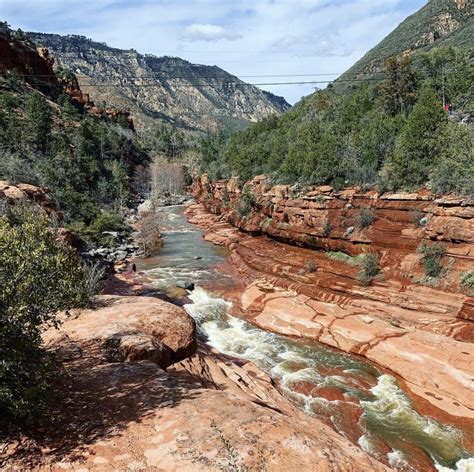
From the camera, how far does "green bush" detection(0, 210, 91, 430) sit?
6.15 metres

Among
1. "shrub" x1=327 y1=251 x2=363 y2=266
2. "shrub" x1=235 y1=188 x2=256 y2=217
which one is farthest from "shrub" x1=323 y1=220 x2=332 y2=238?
"shrub" x1=235 y1=188 x2=256 y2=217

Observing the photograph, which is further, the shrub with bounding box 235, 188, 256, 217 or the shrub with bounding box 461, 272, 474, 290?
the shrub with bounding box 235, 188, 256, 217

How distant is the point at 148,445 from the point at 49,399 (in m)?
2.11

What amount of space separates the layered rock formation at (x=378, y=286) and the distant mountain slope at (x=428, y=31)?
61.3 meters

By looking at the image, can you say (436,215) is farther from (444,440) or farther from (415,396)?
(444,440)

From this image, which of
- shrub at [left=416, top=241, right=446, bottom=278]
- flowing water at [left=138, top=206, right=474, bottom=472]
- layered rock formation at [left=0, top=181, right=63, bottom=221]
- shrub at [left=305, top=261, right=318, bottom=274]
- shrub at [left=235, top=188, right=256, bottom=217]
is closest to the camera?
flowing water at [left=138, top=206, right=474, bottom=472]

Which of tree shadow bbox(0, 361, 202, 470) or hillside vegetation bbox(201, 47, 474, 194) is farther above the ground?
hillside vegetation bbox(201, 47, 474, 194)

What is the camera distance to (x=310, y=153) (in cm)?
3469

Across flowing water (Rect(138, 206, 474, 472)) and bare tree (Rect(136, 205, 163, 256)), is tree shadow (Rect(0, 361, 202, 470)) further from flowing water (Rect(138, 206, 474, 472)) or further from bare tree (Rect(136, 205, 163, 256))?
bare tree (Rect(136, 205, 163, 256))

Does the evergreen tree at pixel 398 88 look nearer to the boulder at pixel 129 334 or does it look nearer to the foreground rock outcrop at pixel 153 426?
the boulder at pixel 129 334

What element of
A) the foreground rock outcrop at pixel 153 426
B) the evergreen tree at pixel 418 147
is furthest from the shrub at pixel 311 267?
the foreground rock outcrop at pixel 153 426

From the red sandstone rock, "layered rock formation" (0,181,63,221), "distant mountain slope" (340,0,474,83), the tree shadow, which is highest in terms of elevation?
"distant mountain slope" (340,0,474,83)

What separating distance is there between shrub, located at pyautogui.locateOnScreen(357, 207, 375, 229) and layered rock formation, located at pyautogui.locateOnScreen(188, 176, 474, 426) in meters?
0.17

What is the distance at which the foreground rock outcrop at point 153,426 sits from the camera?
610 cm
